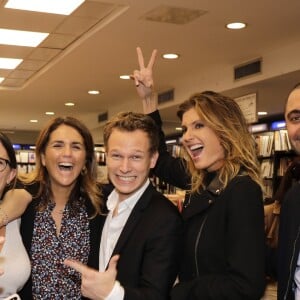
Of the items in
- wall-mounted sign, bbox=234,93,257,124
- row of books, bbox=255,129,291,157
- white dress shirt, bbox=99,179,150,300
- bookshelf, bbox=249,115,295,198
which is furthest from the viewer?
row of books, bbox=255,129,291,157

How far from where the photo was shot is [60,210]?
2.33m

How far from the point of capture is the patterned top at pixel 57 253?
7.04ft

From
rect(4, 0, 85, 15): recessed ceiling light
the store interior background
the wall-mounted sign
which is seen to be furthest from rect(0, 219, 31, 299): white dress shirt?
the wall-mounted sign

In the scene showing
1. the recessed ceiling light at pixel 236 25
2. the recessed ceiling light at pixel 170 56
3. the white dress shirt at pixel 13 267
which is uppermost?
the recessed ceiling light at pixel 236 25

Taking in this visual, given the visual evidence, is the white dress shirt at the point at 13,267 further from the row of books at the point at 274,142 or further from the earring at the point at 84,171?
the row of books at the point at 274,142

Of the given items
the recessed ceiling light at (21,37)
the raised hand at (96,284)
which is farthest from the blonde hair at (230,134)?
the recessed ceiling light at (21,37)

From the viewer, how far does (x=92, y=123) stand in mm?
14031

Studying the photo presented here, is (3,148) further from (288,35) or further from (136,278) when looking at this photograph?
(288,35)

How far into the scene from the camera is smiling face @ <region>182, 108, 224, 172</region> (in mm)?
1906

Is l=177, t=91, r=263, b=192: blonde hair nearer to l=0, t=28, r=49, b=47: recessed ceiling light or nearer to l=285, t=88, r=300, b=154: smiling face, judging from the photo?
l=285, t=88, r=300, b=154: smiling face

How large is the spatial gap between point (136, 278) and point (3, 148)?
0.82m

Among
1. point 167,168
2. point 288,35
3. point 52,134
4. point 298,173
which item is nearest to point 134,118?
point 52,134

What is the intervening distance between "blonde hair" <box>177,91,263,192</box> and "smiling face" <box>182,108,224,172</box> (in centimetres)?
2

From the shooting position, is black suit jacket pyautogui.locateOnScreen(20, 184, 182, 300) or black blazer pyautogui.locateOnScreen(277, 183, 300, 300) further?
black blazer pyautogui.locateOnScreen(277, 183, 300, 300)
